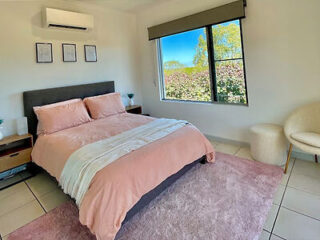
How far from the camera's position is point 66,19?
3.05 metres

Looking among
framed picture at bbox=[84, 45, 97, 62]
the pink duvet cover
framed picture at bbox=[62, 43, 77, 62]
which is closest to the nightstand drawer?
the pink duvet cover

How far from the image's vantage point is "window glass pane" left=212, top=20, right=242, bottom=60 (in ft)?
10.1

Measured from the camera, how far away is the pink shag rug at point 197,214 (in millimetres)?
1692

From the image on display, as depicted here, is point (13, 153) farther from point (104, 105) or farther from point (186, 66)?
point (186, 66)

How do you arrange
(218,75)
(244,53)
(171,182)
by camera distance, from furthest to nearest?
1. (218,75)
2. (244,53)
3. (171,182)

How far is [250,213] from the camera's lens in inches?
72.7

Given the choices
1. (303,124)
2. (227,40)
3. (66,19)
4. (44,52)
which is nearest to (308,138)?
(303,124)

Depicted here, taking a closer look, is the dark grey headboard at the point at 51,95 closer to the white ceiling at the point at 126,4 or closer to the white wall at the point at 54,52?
the white wall at the point at 54,52

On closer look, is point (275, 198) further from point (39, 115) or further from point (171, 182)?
point (39, 115)

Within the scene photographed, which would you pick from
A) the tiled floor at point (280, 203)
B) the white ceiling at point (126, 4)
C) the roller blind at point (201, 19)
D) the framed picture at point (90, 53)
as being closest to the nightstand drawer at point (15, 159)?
the tiled floor at point (280, 203)

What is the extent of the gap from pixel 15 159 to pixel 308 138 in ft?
11.7

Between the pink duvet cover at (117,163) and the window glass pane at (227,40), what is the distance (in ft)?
4.92

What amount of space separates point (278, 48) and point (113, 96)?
2.68m

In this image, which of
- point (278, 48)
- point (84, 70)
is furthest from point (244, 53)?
point (84, 70)
